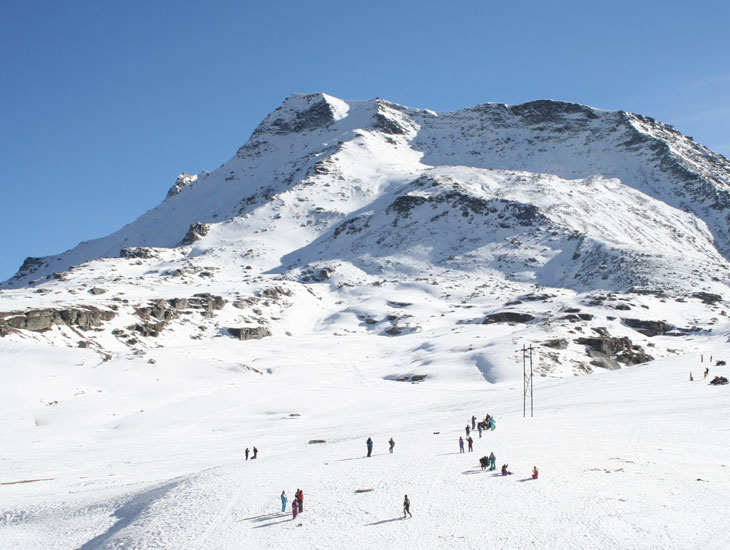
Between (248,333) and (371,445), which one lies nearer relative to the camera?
(371,445)

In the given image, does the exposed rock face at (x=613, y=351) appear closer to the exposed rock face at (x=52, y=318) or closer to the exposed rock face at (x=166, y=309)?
the exposed rock face at (x=166, y=309)

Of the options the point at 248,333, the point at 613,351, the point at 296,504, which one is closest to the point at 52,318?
the point at 248,333

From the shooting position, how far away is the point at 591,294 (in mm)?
131750

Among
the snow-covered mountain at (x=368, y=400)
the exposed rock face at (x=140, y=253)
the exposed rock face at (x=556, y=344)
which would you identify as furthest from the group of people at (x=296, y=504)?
the exposed rock face at (x=140, y=253)

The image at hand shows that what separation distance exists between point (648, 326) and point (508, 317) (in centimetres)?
2604

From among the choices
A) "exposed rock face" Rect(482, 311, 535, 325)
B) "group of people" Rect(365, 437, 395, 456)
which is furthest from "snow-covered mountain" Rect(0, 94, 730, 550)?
"group of people" Rect(365, 437, 395, 456)

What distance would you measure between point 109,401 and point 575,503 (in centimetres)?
5451

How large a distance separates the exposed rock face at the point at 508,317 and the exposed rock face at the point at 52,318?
2864 inches

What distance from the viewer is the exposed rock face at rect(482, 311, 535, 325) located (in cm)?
11800

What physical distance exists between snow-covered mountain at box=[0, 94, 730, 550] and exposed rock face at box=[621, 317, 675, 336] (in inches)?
14.8

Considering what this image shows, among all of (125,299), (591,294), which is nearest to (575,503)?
(125,299)

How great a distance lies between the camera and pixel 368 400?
6775 centimetres

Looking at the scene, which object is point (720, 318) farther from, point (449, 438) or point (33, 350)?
point (33, 350)

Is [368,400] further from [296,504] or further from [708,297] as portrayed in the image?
[708,297]
